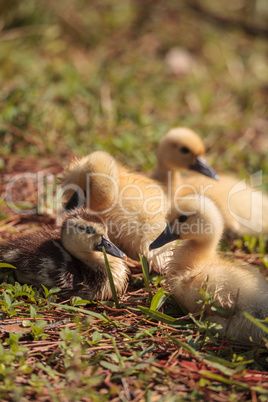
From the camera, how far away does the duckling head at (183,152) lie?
3.72 m

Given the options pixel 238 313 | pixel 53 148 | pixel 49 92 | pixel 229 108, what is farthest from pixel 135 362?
pixel 229 108

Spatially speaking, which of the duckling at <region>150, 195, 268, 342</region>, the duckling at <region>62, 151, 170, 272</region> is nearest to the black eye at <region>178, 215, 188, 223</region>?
the duckling at <region>150, 195, 268, 342</region>

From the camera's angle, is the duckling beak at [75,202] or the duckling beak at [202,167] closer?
the duckling beak at [75,202]

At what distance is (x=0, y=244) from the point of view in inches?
106

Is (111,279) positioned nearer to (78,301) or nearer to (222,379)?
(78,301)

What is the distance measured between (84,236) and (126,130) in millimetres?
2267

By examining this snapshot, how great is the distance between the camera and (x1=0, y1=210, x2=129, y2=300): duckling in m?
2.51

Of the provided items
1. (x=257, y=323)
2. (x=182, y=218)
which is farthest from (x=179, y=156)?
(x=257, y=323)

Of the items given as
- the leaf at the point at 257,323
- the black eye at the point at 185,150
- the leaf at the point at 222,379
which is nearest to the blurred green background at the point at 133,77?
the black eye at the point at 185,150

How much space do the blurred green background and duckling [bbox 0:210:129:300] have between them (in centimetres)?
161

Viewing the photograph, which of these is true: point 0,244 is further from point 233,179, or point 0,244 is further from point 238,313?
point 233,179

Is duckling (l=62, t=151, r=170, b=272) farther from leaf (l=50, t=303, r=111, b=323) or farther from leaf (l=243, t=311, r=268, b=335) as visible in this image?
leaf (l=243, t=311, r=268, b=335)

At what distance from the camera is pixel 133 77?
5793mm

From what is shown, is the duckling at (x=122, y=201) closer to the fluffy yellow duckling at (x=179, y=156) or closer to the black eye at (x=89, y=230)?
the black eye at (x=89, y=230)
